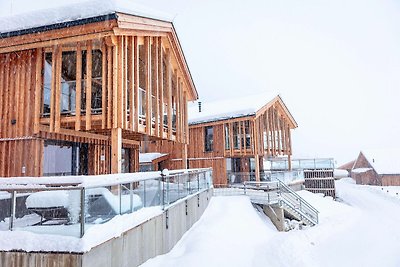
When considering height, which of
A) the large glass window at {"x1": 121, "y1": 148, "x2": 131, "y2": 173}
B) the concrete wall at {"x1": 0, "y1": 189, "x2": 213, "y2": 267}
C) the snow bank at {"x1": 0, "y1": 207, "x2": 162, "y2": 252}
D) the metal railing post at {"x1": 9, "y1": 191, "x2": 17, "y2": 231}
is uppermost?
the large glass window at {"x1": 121, "y1": 148, "x2": 131, "y2": 173}

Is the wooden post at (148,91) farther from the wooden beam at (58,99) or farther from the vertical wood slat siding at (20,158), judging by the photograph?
the vertical wood slat siding at (20,158)

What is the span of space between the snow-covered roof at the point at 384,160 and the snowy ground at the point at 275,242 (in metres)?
27.8

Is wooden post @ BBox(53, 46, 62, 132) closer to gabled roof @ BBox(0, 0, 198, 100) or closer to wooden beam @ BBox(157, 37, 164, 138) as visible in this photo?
gabled roof @ BBox(0, 0, 198, 100)

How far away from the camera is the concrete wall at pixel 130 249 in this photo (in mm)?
4715

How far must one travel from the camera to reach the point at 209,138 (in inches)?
998

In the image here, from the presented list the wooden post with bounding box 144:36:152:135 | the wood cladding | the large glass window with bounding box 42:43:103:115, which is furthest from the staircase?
the wood cladding

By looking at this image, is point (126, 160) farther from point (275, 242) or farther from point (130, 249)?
point (130, 249)

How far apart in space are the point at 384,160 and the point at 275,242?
47611mm

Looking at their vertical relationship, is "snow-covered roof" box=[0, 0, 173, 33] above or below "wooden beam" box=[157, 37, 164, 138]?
above

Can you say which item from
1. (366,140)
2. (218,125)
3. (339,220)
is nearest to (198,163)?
(218,125)

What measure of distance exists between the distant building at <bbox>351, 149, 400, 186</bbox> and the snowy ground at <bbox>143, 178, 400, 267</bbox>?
89.0 ft

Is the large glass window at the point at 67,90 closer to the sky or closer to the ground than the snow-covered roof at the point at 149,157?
closer to the sky

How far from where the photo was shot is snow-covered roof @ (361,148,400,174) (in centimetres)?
4603

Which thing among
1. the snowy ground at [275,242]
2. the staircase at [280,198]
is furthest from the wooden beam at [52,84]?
the staircase at [280,198]
